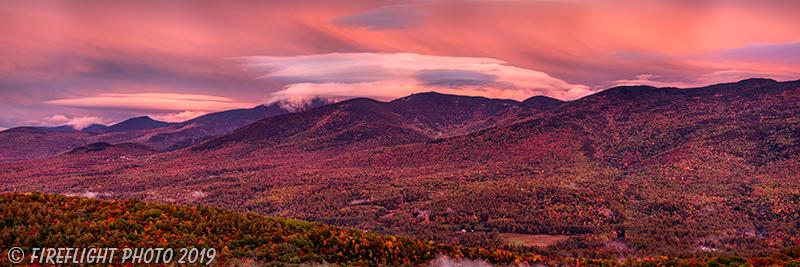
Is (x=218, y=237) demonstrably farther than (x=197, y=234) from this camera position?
No

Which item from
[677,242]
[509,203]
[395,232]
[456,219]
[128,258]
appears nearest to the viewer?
[128,258]

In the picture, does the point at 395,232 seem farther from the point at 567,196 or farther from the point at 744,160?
the point at 744,160

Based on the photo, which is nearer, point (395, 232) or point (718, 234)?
point (718, 234)

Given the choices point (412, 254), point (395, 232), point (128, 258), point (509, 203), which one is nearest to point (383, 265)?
point (412, 254)

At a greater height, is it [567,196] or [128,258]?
[128,258]

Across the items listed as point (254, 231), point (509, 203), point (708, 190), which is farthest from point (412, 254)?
point (708, 190)

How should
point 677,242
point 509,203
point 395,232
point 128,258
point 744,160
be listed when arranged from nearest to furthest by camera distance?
point 128,258 → point 677,242 → point 395,232 → point 509,203 → point 744,160

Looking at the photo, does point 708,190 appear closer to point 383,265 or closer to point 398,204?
point 398,204

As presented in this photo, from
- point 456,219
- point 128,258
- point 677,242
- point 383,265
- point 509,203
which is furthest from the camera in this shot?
point 509,203

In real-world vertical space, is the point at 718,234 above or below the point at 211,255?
below

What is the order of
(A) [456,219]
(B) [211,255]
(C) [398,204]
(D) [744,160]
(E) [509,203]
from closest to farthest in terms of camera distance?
(B) [211,255] → (A) [456,219] → (E) [509,203] → (C) [398,204] → (D) [744,160]
